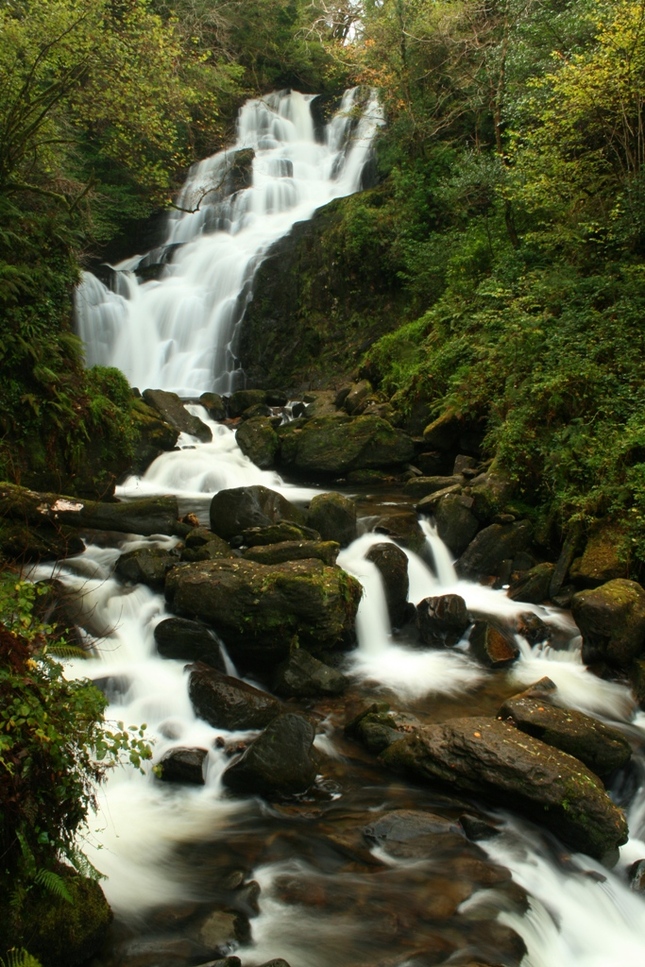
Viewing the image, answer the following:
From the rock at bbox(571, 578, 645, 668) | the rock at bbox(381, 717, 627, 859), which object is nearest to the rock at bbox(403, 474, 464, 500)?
the rock at bbox(571, 578, 645, 668)

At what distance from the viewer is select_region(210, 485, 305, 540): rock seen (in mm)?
9094

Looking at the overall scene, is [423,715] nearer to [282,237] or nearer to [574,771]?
[574,771]

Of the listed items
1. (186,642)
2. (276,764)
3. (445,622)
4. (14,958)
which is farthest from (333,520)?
(14,958)

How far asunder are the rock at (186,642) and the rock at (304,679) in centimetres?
66

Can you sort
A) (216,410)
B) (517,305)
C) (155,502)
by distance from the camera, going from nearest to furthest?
1. (155,502)
2. (517,305)
3. (216,410)

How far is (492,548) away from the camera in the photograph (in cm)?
978

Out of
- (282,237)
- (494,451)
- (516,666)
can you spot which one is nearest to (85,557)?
(516,666)

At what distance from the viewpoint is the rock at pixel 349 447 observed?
13438mm

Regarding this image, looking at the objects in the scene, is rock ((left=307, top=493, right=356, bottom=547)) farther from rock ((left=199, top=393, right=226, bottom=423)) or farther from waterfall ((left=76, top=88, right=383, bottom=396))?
waterfall ((left=76, top=88, right=383, bottom=396))

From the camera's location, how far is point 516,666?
7.82 metres

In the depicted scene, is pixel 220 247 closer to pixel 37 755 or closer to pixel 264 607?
pixel 264 607

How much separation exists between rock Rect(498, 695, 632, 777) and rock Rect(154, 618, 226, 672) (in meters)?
3.05

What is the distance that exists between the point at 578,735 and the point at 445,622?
260cm

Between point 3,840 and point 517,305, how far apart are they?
10787 millimetres
